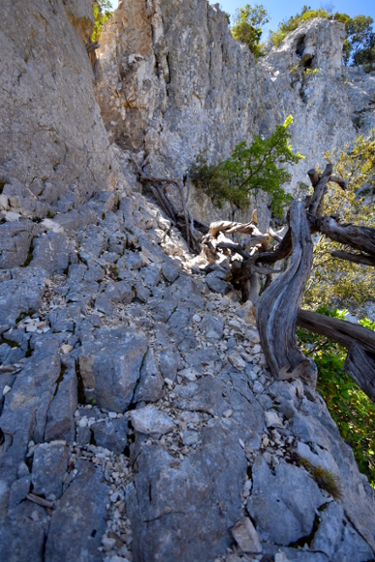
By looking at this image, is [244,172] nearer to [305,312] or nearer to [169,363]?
[305,312]

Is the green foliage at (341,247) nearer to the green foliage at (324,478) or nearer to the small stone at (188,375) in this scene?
the small stone at (188,375)

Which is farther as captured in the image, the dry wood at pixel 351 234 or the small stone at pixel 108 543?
the dry wood at pixel 351 234

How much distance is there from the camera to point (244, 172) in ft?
49.4

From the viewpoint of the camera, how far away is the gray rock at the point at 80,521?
2023 millimetres

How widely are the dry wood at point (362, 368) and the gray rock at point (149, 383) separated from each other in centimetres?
219

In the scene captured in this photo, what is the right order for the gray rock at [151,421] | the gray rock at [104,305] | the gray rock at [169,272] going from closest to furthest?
the gray rock at [151,421] → the gray rock at [104,305] → the gray rock at [169,272]

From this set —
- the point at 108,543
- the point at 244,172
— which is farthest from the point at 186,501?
the point at 244,172

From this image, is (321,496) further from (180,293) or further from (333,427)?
(180,293)

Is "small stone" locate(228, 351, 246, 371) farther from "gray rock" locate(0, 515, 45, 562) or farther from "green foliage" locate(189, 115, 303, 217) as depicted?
"green foliage" locate(189, 115, 303, 217)

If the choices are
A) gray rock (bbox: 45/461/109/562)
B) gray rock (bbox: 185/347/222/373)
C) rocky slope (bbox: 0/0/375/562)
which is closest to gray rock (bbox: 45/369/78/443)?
rocky slope (bbox: 0/0/375/562)

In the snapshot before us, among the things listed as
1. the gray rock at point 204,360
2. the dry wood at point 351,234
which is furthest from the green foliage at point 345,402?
the gray rock at point 204,360

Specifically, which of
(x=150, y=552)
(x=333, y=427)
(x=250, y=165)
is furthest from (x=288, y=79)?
(x=150, y=552)

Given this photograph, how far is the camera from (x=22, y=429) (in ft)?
8.16

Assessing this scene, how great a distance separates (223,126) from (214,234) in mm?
11234
